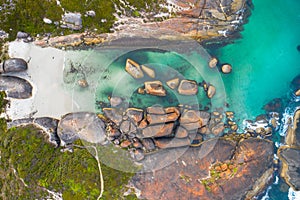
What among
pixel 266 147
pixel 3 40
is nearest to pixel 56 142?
pixel 3 40

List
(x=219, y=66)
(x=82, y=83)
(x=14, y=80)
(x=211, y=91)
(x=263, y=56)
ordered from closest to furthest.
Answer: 1. (x=14, y=80)
2. (x=82, y=83)
3. (x=211, y=91)
4. (x=219, y=66)
5. (x=263, y=56)

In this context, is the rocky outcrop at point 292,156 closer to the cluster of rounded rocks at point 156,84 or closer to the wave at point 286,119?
the wave at point 286,119

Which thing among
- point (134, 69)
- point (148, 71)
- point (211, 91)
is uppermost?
point (134, 69)

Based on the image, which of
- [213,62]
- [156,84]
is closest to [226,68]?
[213,62]

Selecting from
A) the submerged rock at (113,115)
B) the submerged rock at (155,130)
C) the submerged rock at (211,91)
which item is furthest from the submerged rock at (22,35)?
the submerged rock at (211,91)

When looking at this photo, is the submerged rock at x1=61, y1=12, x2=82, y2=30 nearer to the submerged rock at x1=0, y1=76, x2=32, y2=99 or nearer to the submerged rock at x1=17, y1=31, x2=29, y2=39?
the submerged rock at x1=17, y1=31, x2=29, y2=39

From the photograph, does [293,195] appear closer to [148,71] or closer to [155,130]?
[155,130]

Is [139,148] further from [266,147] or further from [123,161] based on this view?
[266,147]
